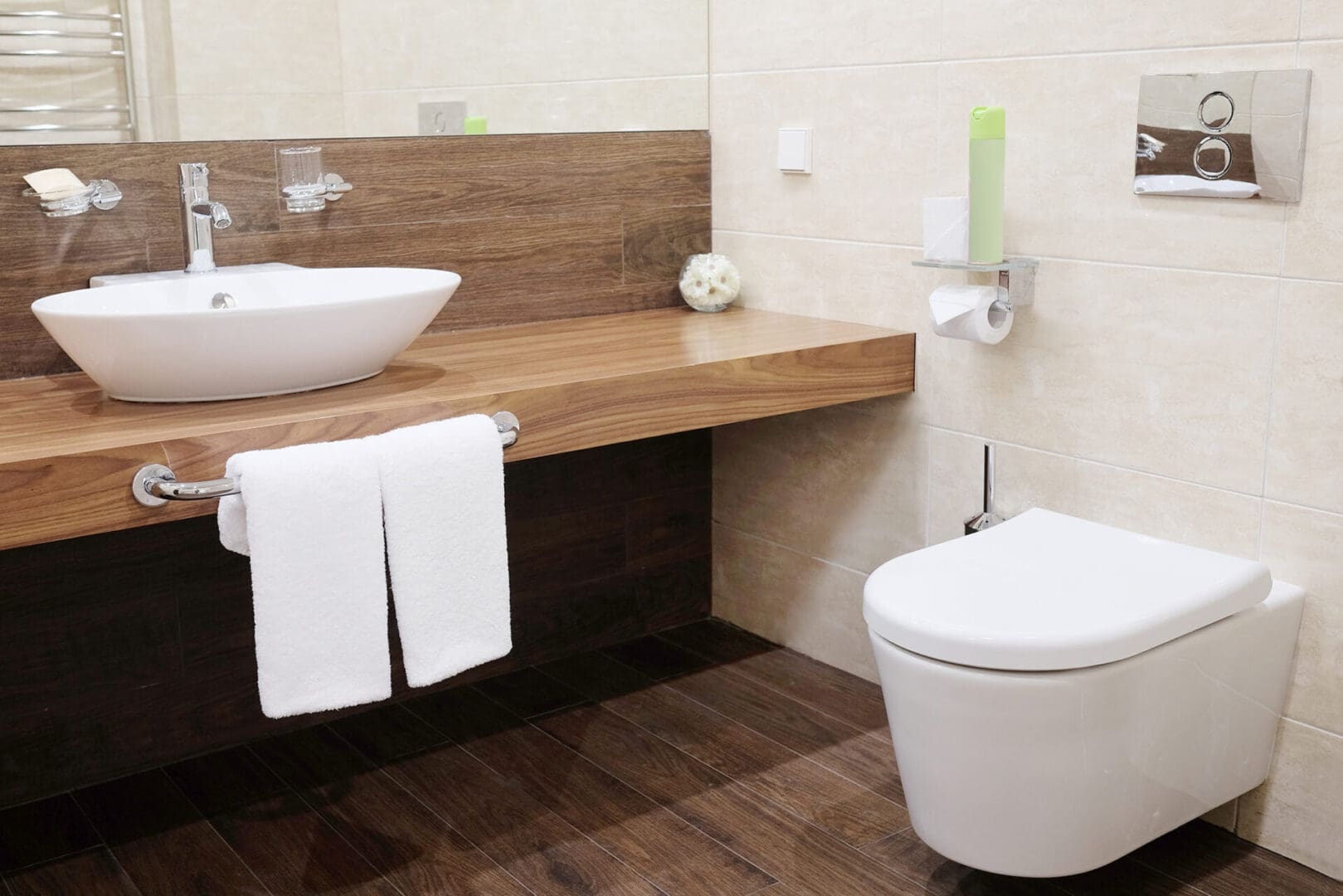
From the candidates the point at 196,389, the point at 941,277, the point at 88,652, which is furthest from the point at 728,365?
the point at 88,652

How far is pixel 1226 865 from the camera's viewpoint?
1.85 metres

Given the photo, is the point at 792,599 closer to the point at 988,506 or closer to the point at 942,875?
the point at 988,506

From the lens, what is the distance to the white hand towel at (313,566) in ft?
5.09

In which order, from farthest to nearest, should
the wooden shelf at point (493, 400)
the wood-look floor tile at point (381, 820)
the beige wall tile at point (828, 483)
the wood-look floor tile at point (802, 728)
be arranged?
the beige wall tile at point (828, 483), the wood-look floor tile at point (802, 728), the wood-look floor tile at point (381, 820), the wooden shelf at point (493, 400)

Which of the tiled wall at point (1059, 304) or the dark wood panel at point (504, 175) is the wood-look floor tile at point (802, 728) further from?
the dark wood panel at point (504, 175)

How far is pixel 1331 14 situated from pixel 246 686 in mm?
1911

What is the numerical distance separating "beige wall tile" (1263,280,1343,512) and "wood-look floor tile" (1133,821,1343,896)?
0.52m

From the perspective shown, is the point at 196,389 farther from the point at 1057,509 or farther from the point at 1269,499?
the point at 1269,499

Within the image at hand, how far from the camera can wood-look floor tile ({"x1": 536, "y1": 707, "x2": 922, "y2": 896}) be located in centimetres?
183

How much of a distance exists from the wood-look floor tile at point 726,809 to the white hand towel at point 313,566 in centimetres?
60

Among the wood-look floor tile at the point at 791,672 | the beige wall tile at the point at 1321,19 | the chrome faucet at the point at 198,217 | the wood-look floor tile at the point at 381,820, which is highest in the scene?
the beige wall tile at the point at 1321,19

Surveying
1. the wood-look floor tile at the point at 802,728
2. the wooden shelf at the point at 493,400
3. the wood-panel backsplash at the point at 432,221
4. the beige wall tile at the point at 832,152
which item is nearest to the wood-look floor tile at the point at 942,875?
the wood-look floor tile at the point at 802,728

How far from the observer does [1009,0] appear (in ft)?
6.56

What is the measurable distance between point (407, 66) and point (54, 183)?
23.7 inches
